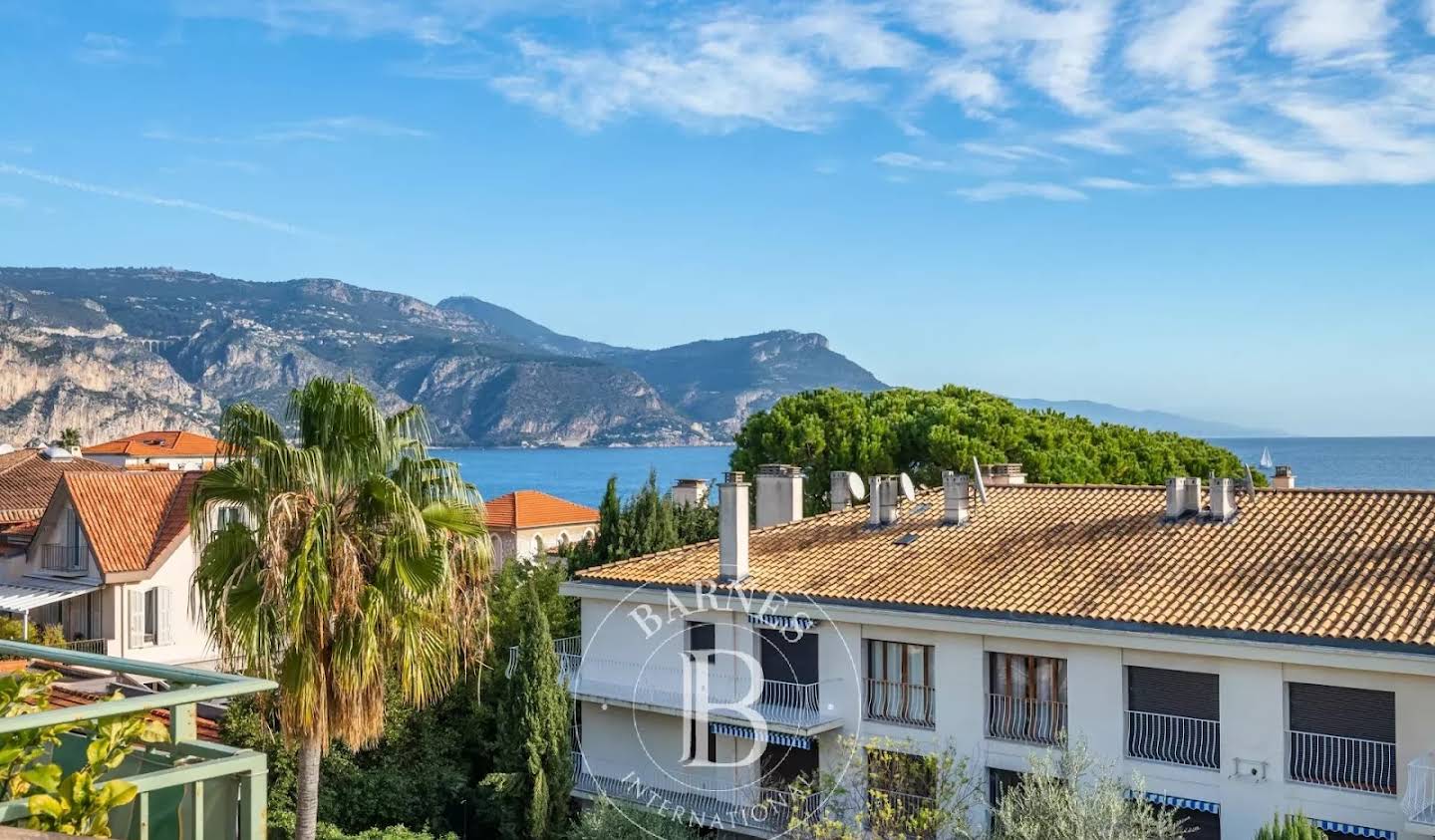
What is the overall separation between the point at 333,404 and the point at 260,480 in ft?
4.66

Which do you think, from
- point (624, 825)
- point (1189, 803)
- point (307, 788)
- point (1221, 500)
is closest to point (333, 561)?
point (307, 788)

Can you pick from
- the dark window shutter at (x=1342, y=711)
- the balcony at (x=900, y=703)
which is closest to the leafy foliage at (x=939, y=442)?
the balcony at (x=900, y=703)

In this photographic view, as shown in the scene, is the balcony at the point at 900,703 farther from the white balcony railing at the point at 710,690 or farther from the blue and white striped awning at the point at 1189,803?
the blue and white striped awning at the point at 1189,803

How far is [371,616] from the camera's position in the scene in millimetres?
16422

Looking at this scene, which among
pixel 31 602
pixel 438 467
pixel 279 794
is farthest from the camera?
pixel 31 602

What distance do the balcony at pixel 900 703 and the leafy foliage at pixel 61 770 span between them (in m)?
20.7

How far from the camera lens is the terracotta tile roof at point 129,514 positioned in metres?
39.5

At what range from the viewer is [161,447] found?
9619 centimetres

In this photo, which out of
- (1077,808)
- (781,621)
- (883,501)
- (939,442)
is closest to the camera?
(1077,808)

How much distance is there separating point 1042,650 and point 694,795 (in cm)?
872

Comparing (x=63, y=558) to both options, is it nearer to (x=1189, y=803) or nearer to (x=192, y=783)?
(x=1189, y=803)

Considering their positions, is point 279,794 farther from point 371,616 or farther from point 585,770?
point 371,616

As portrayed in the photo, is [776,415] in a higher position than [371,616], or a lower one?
higher

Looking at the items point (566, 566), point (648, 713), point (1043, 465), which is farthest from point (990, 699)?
point (1043, 465)
